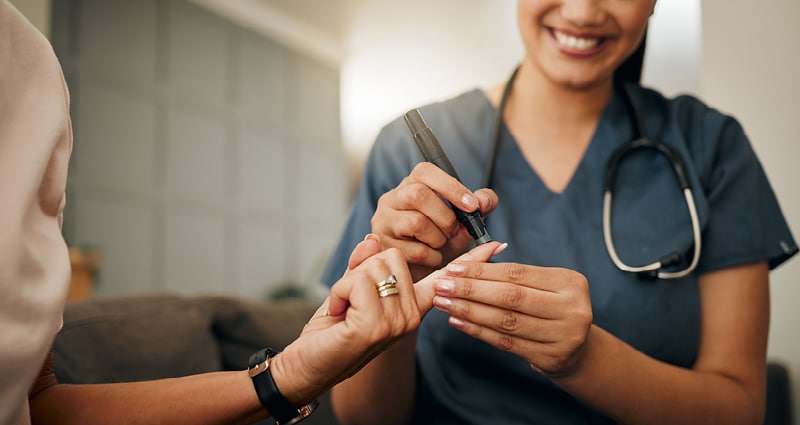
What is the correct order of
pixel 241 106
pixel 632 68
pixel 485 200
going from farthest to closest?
pixel 241 106 < pixel 632 68 < pixel 485 200

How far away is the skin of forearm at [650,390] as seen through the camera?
0.69 m

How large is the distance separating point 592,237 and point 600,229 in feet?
0.05

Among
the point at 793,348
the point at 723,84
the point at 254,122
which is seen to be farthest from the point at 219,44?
the point at 793,348

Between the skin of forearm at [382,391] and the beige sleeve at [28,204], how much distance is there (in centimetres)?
40

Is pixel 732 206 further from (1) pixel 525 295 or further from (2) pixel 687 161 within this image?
(1) pixel 525 295

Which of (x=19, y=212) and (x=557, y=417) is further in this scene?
(x=557, y=417)

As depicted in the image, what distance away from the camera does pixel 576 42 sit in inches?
33.9

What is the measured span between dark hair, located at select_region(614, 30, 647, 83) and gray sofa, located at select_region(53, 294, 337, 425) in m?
0.71

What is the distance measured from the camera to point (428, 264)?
0.70 metres

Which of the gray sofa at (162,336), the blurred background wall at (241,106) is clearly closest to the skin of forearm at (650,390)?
the gray sofa at (162,336)

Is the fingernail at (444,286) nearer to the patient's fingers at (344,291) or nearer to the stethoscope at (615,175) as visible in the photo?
the patient's fingers at (344,291)

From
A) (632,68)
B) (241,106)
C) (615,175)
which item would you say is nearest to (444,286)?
(615,175)

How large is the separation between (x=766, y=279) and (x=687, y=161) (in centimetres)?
17

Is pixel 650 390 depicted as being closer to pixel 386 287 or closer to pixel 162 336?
pixel 386 287
